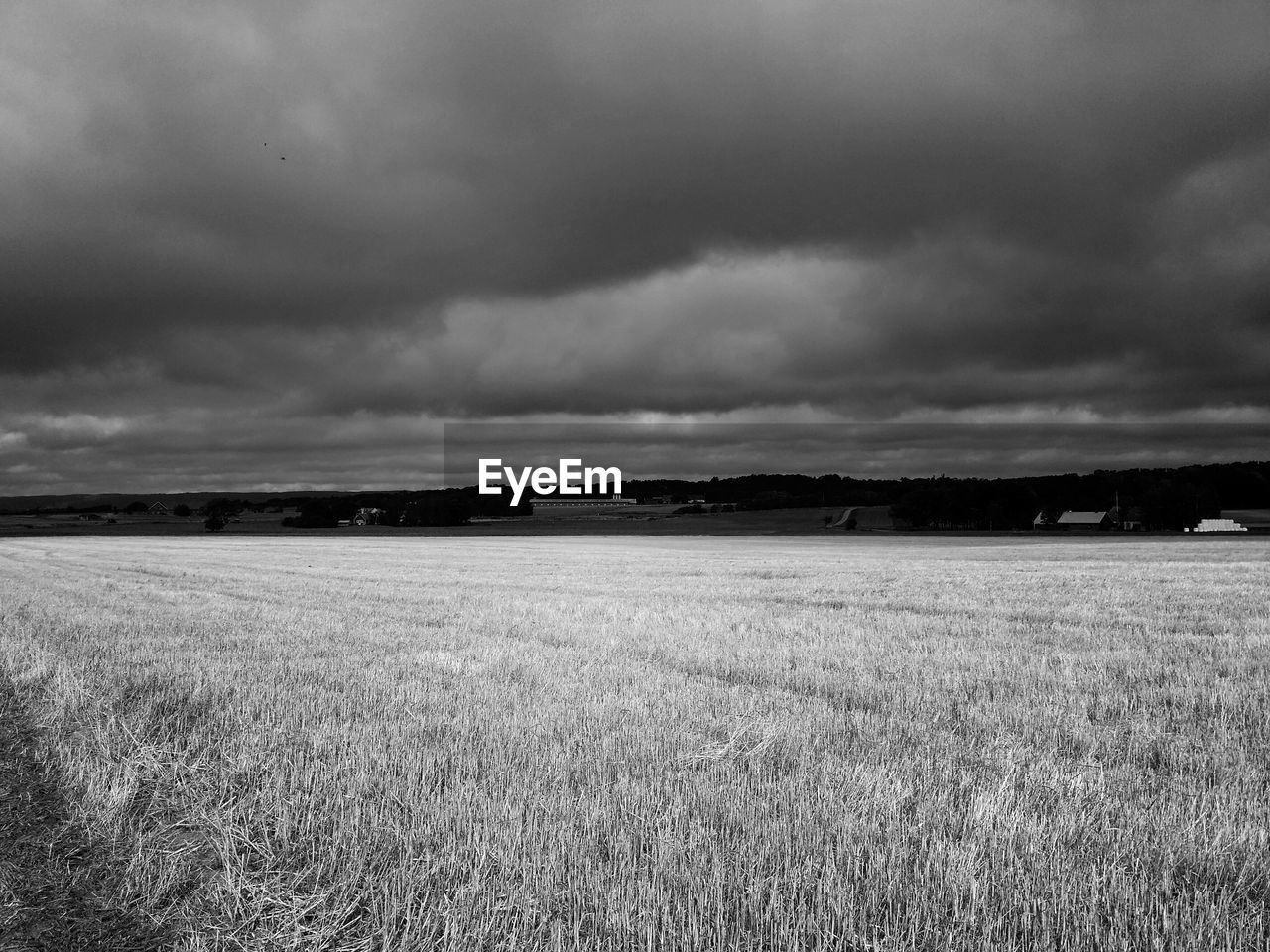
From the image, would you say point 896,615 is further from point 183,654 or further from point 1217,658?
point 183,654

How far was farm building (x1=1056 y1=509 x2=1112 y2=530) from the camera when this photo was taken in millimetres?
142875

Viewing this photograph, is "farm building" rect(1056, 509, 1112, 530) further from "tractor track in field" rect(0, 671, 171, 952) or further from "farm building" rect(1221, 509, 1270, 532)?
"tractor track in field" rect(0, 671, 171, 952)

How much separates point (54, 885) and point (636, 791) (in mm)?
3906

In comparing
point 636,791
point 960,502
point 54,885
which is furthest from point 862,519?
point 54,885

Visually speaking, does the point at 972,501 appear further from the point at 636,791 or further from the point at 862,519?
the point at 636,791

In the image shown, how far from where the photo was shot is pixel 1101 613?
1884cm

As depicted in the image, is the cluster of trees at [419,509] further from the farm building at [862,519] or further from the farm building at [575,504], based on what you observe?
the farm building at [862,519]

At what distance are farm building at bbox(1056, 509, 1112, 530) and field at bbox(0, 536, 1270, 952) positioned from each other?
144731 millimetres

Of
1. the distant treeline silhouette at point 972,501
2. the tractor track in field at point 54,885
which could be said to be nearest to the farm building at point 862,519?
the distant treeline silhouette at point 972,501

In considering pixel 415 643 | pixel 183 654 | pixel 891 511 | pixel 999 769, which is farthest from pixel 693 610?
pixel 891 511

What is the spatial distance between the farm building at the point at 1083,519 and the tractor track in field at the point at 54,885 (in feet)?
517

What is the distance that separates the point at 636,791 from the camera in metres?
6.43

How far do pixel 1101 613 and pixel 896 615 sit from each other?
467 cm

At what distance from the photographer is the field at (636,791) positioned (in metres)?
4.56
